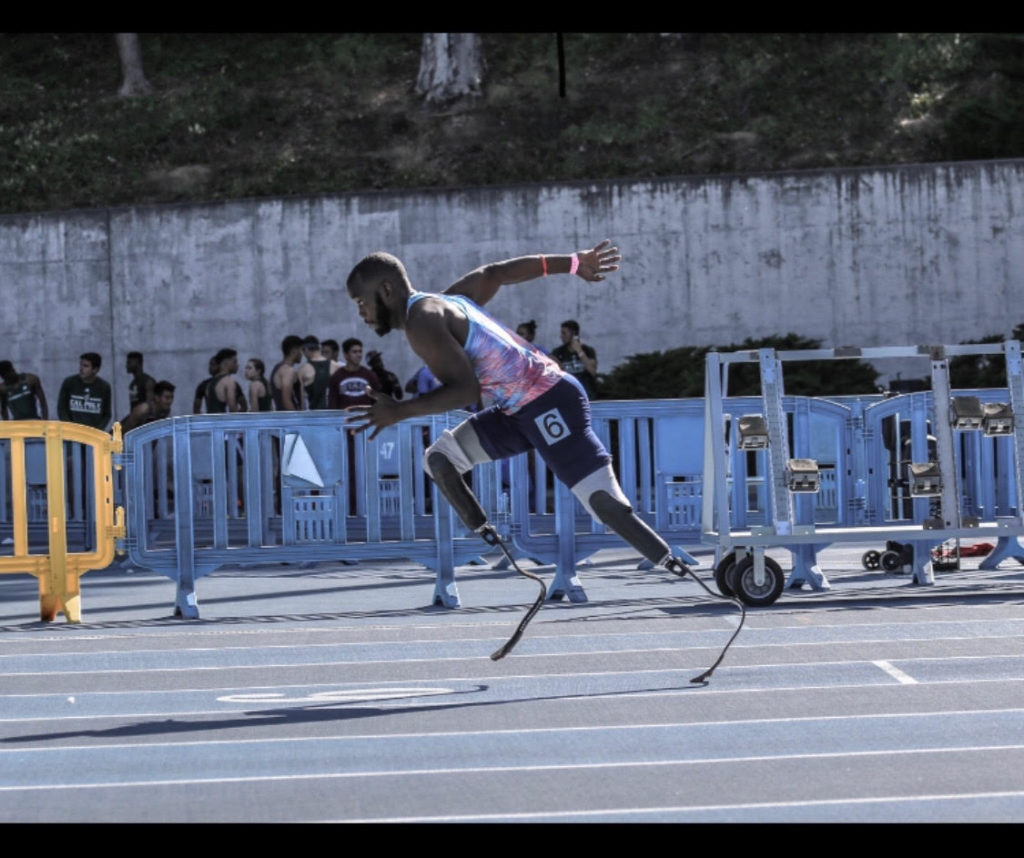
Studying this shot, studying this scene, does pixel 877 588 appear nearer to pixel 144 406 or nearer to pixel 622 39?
pixel 144 406

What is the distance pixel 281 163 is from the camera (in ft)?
109

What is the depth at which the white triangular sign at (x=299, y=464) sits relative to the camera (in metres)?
11.8

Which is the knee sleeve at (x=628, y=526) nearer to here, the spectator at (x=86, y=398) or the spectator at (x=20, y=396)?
the spectator at (x=86, y=398)

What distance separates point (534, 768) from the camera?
611cm

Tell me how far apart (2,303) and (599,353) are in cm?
855

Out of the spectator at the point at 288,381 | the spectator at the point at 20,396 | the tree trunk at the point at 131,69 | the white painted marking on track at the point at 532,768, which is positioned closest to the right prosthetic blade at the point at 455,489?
the white painted marking on track at the point at 532,768

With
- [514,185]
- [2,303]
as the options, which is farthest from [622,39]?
[2,303]

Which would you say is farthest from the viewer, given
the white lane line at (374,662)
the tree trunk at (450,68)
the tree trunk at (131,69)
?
the tree trunk at (131,69)

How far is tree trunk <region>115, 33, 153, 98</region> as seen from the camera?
37031mm

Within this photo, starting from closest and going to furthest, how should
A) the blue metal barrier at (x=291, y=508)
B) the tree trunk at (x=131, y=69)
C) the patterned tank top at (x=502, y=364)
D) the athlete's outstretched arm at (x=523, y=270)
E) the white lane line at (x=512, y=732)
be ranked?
1. the white lane line at (x=512, y=732)
2. the patterned tank top at (x=502, y=364)
3. the athlete's outstretched arm at (x=523, y=270)
4. the blue metal barrier at (x=291, y=508)
5. the tree trunk at (x=131, y=69)

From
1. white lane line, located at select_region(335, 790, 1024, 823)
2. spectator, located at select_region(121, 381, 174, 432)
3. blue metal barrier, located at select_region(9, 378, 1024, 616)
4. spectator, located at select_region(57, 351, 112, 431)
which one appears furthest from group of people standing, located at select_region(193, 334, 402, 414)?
white lane line, located at select_region(335, 790, 1024, 823)

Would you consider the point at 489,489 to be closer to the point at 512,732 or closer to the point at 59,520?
the point at 59,520

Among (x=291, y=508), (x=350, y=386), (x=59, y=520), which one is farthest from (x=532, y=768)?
(x=350, y=386)

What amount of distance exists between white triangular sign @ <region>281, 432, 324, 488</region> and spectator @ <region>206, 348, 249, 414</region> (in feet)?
25.1
